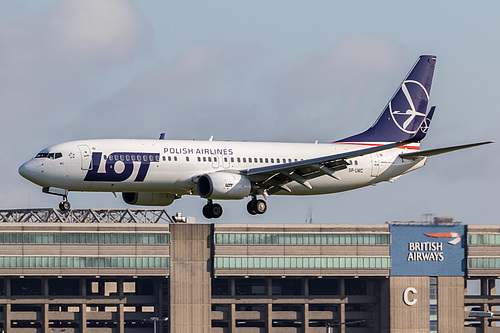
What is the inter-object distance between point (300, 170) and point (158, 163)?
12.2m

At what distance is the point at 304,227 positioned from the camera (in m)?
199

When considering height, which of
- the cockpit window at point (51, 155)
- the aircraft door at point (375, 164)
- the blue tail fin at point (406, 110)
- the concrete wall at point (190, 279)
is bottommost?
the concrete wall at point (190, 279)

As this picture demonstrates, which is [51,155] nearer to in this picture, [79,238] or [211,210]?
[211,210]

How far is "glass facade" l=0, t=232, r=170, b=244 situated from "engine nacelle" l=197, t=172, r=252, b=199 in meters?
111

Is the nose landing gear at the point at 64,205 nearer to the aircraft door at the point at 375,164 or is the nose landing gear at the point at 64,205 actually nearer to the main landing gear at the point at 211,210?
the main landing gear at the point at 211,210

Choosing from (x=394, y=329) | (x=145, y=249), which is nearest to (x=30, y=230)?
(x=145, y=249)

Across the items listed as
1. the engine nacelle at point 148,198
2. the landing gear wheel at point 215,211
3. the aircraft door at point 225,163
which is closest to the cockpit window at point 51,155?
the engine nacelle at point 148,198

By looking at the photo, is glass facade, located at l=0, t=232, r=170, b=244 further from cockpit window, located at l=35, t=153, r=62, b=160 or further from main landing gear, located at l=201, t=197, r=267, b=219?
cockpit window, located at l=35, t=153, r=62, b=160

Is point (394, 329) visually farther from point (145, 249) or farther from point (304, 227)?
point (145, 249)

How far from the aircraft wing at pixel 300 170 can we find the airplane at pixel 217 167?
0.26ft

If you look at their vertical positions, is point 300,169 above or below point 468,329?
above

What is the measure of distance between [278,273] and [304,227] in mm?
9898

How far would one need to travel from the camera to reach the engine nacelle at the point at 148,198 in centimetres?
8756

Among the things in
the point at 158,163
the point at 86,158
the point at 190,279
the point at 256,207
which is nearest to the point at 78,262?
the point at 190,279
